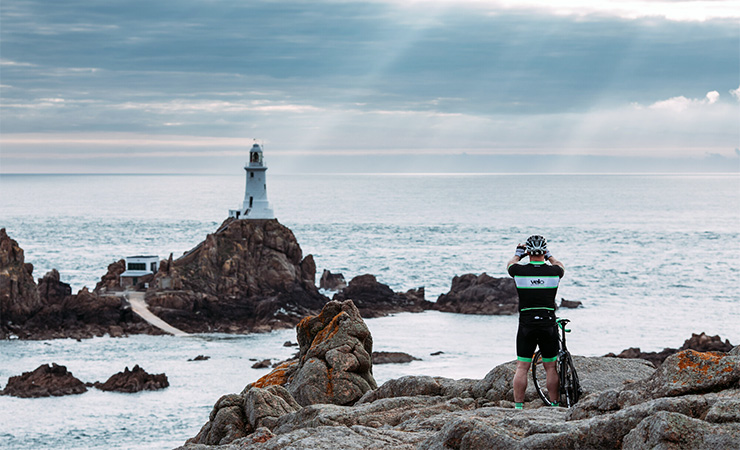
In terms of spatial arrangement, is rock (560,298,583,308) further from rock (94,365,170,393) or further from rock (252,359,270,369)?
rock (94,365,170,393)

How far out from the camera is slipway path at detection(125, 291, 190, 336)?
64938mm

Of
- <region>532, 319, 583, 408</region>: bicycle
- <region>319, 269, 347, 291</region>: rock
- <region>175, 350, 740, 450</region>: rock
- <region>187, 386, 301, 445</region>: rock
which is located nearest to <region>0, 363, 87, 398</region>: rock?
<region>187, 386, 301, 445</region>: rock

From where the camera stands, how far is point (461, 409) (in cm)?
1206

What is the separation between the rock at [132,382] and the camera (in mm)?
45391

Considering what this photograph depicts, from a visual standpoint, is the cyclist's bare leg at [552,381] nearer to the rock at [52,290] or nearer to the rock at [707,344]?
the rock at [707,344]

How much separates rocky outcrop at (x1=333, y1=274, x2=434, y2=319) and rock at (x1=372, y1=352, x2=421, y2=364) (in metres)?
19.6

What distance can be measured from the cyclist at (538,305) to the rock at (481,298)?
61.6m

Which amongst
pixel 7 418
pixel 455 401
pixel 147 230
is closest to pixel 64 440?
pixel 7 418

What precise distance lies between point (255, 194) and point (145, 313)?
2605 centimetres

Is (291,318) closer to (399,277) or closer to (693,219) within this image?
(399,277)

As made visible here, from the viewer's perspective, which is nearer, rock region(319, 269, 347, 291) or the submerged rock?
the submerged rock

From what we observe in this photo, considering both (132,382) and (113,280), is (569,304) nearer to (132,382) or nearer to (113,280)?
(113,280)

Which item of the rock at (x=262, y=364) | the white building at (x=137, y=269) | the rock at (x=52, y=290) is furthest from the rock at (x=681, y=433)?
the white building at (x=137, y=269)

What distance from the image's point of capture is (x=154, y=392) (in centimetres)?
4559
